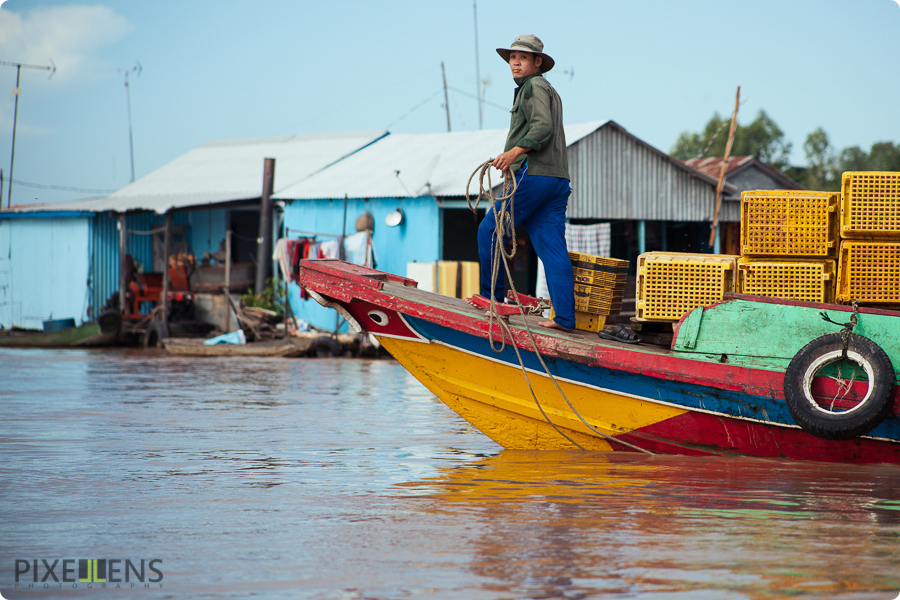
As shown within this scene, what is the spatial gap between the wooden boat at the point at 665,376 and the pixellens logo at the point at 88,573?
8.34ft

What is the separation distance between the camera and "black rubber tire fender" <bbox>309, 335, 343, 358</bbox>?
15.8 metres

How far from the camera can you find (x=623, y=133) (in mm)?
17141

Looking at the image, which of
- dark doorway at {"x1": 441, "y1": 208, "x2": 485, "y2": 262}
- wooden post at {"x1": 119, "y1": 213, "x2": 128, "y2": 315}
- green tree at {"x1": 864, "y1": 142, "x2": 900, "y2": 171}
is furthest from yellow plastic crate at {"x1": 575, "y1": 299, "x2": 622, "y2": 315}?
green tree at {"x1": 864, "y1": 142, "x2": 900, "y2": 171}

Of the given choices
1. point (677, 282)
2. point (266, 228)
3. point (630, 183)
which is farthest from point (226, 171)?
point (677, 282)

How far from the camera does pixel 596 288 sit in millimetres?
5930

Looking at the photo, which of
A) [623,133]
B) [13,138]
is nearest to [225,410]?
[623,133]

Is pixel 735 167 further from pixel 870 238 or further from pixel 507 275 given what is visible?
pixel 507 275

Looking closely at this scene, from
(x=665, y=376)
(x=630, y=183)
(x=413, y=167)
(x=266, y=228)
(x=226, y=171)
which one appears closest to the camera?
(x=665, y=376)

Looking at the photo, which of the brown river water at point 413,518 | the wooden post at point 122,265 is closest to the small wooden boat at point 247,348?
the wooden post at point 122,265

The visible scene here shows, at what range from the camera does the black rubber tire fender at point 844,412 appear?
192 inches

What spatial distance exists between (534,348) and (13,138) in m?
32.0

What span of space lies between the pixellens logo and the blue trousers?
293 cm

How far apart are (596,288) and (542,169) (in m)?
0.85

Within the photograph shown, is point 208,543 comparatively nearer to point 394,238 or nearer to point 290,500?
point 290,500
